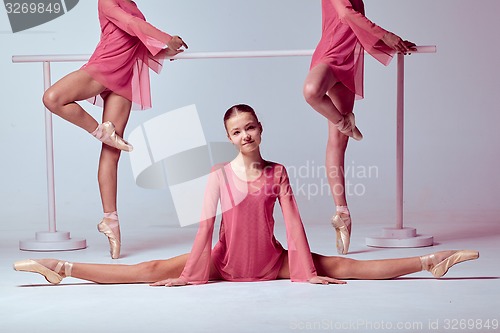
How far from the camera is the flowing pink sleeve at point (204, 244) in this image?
305cm

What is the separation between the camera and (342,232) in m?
3.79

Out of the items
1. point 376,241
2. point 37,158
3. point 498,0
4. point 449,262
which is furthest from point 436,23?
point 449,262

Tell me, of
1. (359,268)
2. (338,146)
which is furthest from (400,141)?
(359,268)

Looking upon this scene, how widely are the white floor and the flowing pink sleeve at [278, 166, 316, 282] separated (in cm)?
4

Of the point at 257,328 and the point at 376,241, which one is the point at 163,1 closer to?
the point at 376,241

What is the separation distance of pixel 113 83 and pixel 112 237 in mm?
538

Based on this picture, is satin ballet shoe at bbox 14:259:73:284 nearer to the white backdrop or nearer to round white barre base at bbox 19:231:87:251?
round white barre base at bbox 19:231:87:251

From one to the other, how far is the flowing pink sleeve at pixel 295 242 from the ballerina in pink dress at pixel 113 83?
831 mm

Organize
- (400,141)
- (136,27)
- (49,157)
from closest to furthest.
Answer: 1. (136,27)
2. (400,141)
3. (49,157)

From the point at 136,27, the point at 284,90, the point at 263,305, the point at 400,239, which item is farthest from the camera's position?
the point at 284,90

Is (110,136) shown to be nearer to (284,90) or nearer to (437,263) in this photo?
(437,263)

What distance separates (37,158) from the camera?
5336 millimetres

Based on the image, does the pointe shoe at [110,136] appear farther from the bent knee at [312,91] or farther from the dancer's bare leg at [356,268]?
the dancer's bare leg at [356,268]

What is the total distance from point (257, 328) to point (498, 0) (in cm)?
327
